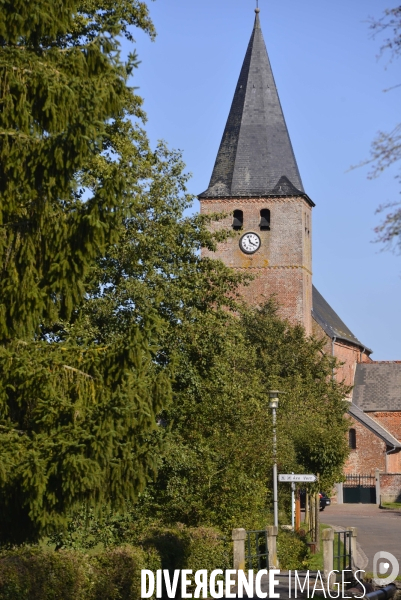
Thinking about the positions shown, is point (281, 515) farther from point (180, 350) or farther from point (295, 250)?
point (295, 250)

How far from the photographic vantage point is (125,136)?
22672 mm

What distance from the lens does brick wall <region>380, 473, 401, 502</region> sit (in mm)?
60000

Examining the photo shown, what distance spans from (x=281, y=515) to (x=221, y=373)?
9165 millimetres

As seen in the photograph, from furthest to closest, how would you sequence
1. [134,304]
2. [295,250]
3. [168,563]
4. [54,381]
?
1. [295,250]
2. [134,304]
3. [168,563]
4. [54,381]

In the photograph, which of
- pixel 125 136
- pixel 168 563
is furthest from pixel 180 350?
pixel 168 563

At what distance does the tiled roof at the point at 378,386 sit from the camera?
6850 cm

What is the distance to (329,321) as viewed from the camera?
226 ft

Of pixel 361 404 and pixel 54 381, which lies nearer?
pixel 54 381

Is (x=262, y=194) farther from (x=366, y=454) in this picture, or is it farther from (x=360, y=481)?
(x=360, y=481)

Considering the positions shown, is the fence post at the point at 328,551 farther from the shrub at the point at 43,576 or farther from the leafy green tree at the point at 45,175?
the leafy green tree at the point at 45,175

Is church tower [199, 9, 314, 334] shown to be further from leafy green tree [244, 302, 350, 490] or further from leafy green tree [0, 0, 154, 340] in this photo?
leafy green tree [0, 0, 154, 340]

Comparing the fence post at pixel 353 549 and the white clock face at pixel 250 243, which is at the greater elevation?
the white clock face at pixel 250 243

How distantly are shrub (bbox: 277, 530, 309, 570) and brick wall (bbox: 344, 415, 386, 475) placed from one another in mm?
38368

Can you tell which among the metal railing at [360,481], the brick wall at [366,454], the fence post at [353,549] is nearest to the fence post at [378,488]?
the metal railing at [360,481]
